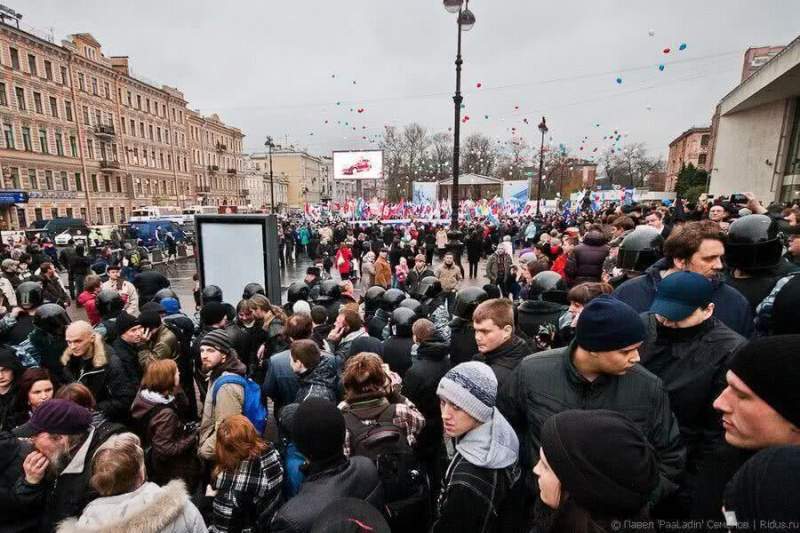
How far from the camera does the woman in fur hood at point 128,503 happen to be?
179cm

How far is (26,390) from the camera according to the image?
3133mm

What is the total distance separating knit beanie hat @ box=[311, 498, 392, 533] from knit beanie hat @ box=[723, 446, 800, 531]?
107cm

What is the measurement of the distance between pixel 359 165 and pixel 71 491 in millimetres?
43924

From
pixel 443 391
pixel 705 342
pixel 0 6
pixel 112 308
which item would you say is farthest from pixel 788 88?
pixel 0 6

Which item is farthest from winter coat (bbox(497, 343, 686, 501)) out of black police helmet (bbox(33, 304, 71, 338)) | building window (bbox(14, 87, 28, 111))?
building window (bbox(14, 87, 28, 111))

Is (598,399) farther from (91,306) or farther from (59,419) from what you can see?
(91,306)

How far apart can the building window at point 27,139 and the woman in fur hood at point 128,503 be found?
51983mm

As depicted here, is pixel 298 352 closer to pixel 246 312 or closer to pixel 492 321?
pixel 492 321

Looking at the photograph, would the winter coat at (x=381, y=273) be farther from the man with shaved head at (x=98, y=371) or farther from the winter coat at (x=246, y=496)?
the winter coat at (x=246, y=496)

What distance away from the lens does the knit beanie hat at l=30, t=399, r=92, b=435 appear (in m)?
2.31

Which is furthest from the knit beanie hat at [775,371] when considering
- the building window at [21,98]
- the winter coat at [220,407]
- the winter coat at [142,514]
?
the building window at [21,98]

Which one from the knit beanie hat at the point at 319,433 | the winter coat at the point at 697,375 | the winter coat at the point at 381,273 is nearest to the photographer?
the knit beanie hat at the point at 319,433

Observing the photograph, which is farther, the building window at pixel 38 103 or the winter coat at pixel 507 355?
the building window at pixel 38 103

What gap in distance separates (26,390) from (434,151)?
67.1m
